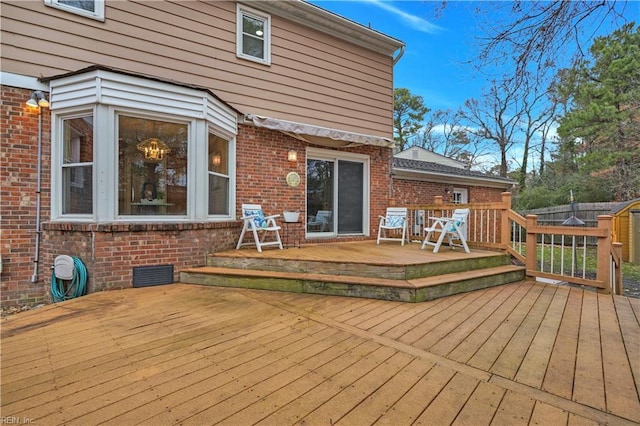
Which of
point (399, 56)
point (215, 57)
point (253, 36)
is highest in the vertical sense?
point (399, 56)

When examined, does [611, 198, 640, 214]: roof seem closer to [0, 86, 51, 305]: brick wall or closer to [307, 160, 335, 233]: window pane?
[307, 160, 335, 233]: window pane

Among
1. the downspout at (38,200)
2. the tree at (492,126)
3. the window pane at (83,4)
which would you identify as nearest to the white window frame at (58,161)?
the downspout at (38,200)

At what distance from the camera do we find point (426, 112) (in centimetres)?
2277

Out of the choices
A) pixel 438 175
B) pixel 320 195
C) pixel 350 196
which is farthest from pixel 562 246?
pixel 438 175

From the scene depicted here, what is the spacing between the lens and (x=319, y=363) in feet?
7.11

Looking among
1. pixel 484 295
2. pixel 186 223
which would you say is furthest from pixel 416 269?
pixel 186 223

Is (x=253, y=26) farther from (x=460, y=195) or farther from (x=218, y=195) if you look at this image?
(x=460, y=195)

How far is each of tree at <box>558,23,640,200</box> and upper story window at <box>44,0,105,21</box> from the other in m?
12.1

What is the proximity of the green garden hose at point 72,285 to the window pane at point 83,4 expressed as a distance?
3.71 metres

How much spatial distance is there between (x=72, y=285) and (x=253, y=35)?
5.33 meters

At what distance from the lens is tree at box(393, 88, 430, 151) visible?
22.2 meters

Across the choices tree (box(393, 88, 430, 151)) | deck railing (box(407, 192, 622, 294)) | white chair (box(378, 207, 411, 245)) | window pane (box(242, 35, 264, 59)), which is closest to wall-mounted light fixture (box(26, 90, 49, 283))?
window pane (box(242, 35, 264, 59))

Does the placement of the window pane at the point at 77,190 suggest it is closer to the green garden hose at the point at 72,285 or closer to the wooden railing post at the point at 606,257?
the green garden hose at the point at 72,285

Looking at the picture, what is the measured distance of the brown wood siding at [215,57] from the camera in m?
4.25
